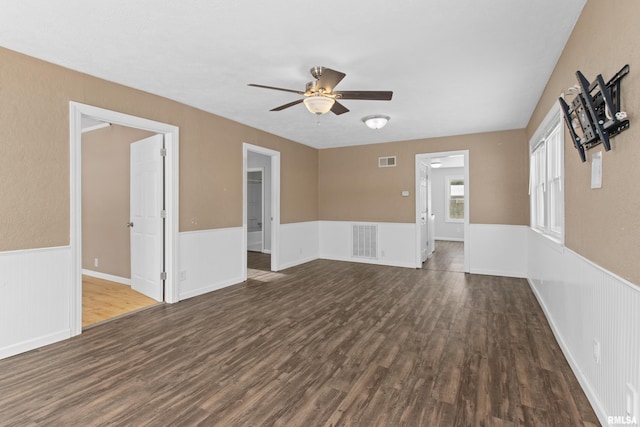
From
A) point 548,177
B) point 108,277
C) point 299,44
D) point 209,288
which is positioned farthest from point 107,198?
point 548,177

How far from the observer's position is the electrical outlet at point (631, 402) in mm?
1396

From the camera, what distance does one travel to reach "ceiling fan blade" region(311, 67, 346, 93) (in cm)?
256

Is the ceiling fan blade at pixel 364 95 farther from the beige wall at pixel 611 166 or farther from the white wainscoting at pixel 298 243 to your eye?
the white wainscoting at pixel 298 243

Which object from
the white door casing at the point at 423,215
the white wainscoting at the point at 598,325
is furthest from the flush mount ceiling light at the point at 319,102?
the white door casing at the point at 423,215

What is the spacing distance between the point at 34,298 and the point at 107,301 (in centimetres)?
129

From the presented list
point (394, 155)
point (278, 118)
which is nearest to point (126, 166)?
point (278, 118)

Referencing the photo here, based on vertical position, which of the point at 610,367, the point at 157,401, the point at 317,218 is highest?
the point at 317,218

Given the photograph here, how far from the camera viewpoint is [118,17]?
218cm

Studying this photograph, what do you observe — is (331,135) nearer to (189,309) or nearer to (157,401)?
(189,309)

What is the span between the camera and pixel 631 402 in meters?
1.43

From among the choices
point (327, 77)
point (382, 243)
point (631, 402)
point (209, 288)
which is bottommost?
point (209, 288)

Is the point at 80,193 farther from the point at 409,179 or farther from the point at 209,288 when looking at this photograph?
the point at 409,179

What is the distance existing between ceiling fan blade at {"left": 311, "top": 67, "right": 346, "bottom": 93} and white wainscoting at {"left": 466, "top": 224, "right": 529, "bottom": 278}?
406cm

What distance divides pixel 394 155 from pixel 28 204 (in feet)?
18.1
